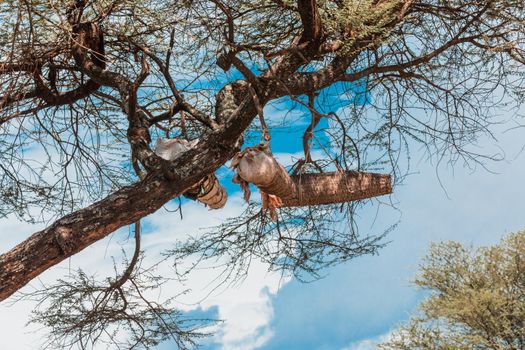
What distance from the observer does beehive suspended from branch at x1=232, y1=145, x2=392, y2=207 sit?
119 inches

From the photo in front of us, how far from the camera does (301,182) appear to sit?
3.59 meters

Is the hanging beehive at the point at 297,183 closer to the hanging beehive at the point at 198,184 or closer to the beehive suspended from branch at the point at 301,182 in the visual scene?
the beehive suspended from branch at the point at 301,182

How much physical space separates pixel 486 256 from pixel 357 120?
210 inches

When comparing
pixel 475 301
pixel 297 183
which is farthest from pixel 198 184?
pixel 475 301

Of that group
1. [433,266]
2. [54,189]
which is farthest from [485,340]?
[54,189]

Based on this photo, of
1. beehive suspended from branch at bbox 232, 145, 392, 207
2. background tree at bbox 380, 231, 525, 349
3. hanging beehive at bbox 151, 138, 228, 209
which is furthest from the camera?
background tree at bbox 380, 231, 525, 349

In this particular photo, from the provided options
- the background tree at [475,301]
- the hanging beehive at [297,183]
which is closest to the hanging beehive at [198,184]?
the hanging beehive at [297,183]

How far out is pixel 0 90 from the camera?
3557mm

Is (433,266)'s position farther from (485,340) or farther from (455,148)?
(455,148)

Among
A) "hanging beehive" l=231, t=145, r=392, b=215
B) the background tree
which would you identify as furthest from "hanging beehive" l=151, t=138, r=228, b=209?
the background tree

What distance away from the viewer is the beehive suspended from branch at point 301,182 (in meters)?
3.03

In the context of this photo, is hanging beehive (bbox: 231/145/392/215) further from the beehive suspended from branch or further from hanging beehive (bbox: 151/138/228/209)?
hanging beehive (bbox: 151/138/228/209)

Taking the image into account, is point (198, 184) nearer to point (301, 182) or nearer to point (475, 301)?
point (301, 182)

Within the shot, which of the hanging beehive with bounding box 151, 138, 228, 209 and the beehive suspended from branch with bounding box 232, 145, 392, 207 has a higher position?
the hanging beehive with bounding box 151, 138, 228, 209
